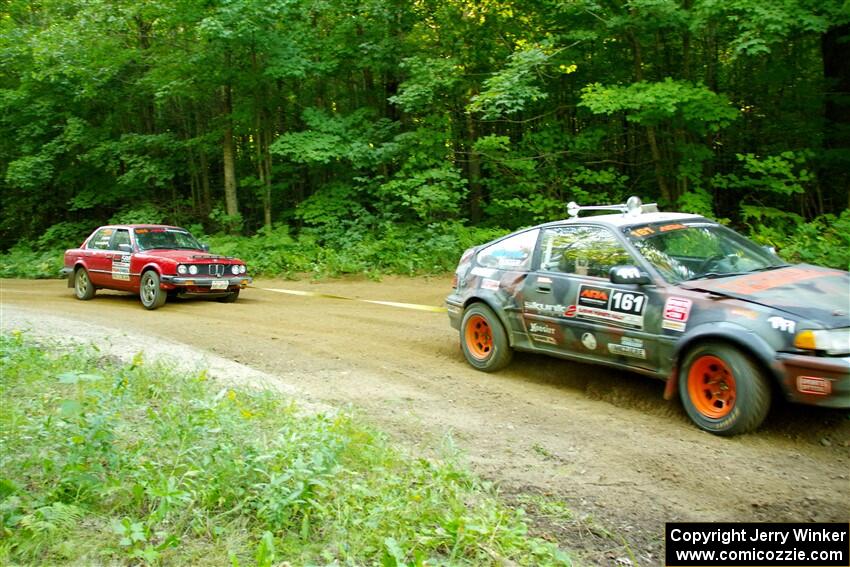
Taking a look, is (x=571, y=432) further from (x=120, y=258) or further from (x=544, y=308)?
(x=120, y=258)

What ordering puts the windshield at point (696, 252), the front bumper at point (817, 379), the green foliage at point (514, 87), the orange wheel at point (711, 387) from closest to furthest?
the front bumper at point (817, 379) → the orange wheel at point (711, 387) → the windshield at point (696, 252) → the green foliage at point (514, 87)

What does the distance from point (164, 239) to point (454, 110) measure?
8905 mm

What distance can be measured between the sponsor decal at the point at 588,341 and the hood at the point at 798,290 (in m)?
0.98

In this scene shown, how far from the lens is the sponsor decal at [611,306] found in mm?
5724

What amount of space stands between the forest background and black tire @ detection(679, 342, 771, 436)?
7.38 metres

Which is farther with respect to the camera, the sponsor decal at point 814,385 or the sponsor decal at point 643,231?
the sponsor decal at point 643,231

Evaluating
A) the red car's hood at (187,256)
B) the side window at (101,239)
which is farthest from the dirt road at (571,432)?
the side window at (101,239)

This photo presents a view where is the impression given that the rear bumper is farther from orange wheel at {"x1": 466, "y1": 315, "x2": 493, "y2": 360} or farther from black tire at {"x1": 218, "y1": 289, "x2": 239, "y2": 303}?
black tire at {"x1": 218, "y1": 289, "x2": 239, "y2": 303}

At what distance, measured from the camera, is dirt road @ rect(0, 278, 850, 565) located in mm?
3938

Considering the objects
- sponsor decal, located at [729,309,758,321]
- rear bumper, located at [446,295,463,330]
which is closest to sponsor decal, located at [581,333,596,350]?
sponsor decal, located at [729,309,758,321]

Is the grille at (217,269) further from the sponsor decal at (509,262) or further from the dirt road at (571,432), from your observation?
the sponsor decal at (509,262)

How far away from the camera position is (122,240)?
1321 centimetres

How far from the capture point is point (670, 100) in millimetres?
13086

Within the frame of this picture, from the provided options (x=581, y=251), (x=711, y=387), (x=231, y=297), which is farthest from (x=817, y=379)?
(x=231, y=297)
